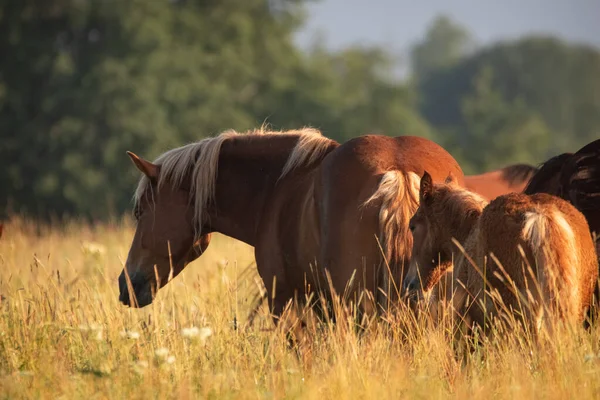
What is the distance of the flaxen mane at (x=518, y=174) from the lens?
910 cm

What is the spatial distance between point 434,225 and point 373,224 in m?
A: 0.38

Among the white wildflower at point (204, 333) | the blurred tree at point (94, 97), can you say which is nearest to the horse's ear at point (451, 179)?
the white wildflower at point (204, 333)

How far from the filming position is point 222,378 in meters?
4.61

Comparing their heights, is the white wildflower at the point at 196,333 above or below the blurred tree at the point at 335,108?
above

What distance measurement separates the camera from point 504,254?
16.1 feet

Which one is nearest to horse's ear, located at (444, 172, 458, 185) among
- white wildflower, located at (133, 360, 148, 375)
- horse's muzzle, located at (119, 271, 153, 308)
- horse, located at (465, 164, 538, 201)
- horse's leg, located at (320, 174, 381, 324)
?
horse's leg, located at (320, 174, 381, 324)

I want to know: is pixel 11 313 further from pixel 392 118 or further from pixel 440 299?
pixel 392 118

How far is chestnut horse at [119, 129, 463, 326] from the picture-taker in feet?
18.6

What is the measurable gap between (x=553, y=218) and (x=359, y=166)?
1.47m

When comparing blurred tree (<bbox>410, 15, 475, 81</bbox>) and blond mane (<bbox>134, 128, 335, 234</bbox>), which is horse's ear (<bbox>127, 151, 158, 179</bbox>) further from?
blurred tree (<bbox>410, 15, 475, 81</bbox>)

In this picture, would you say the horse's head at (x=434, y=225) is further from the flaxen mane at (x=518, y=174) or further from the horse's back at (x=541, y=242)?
the flaxen mane at (x=518, y=174)

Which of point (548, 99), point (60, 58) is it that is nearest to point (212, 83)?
point (60, 58)

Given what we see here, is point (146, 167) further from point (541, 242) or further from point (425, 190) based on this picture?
point (541, 242)

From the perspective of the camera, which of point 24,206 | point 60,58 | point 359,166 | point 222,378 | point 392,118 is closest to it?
point 222,378
